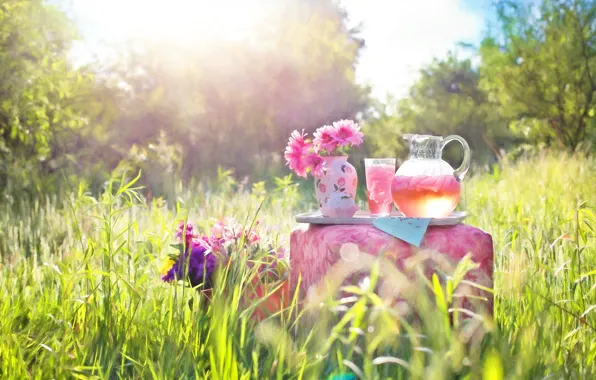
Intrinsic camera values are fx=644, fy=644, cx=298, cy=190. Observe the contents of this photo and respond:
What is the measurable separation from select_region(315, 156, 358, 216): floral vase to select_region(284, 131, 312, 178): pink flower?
90 mm

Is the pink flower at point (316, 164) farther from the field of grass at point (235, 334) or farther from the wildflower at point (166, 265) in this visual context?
the wildflower at point (166, 265)

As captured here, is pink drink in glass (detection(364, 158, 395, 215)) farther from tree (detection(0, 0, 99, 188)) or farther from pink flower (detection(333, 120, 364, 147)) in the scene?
tree (detection(0, 0, 99, 188))

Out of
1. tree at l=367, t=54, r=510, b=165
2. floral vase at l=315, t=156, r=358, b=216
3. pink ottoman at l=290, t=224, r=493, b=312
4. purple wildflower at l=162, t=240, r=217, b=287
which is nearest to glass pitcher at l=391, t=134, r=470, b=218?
pink ottoman at l=290, t=224, r=493, b=312

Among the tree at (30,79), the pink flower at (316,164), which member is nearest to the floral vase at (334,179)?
the pink flower at (316,164)

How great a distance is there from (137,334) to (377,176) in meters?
1.38

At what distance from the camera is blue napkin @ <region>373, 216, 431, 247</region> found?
8.96 feet

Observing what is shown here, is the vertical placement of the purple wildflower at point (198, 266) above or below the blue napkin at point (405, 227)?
below

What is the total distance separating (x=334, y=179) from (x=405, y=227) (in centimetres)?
48

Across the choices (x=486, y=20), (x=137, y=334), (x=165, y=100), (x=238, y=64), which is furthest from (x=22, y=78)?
(x=486, y=20)

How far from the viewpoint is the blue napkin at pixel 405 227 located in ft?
8.96

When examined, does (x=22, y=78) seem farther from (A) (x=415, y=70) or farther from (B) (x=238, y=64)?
(A) (x=415, y=70)

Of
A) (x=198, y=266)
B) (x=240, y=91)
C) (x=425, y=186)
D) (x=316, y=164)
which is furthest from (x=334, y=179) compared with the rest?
Answer: (x=240, y=91)

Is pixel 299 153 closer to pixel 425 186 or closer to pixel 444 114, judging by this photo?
pixel 425 186

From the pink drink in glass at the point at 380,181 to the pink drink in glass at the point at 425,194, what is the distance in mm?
210
